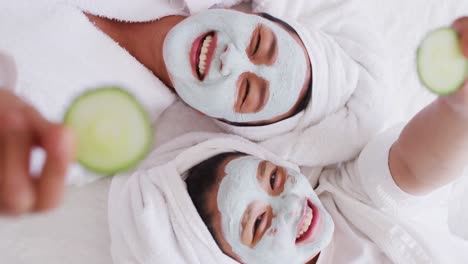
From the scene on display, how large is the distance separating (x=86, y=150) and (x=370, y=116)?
57 cm

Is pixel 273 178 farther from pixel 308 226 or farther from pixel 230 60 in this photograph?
pixel 230 60

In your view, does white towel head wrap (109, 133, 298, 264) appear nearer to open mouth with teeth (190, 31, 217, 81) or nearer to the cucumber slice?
open mouth with teeth (190, 31, 217, 81)

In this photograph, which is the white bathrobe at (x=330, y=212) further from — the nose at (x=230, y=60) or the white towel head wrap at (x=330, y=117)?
the nose at (x=230, y=60)

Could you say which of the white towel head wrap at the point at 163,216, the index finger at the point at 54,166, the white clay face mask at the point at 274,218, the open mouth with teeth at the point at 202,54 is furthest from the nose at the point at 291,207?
the index finger at the point at 54,166

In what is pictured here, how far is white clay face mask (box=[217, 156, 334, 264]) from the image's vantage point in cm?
77

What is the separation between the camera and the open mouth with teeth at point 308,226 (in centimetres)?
78

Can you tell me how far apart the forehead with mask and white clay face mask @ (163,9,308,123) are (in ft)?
0.33

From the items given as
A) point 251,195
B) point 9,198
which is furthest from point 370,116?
Result: point 9,198

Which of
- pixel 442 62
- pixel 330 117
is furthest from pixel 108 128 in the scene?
pixel 330 117

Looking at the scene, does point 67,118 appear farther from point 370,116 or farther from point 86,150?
point 370,116

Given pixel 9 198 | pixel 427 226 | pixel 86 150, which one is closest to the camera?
pixel 9 198

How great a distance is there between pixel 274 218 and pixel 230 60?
0.80ft

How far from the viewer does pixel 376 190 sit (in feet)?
2.80

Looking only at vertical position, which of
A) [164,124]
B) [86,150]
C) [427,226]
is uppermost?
[86,150]
